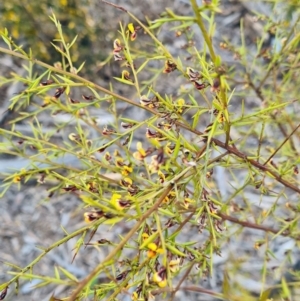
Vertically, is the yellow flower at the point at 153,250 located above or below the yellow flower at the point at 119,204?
below

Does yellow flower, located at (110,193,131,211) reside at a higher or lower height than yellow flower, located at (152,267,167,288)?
higher

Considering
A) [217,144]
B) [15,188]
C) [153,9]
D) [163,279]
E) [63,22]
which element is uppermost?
[153,9]

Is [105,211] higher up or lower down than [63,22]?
lower down

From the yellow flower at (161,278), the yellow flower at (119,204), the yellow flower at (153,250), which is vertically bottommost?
the yellow flower at (161,278)

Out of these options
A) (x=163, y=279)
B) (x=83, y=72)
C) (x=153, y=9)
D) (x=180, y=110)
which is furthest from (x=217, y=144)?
(x=153, y=9)

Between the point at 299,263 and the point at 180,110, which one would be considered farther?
the point at 299,263

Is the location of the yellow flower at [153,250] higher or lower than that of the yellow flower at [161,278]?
higher

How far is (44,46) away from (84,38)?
193 millimetres

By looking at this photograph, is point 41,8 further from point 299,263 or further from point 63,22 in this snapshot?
point 299,263

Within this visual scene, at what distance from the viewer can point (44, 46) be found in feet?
7.62

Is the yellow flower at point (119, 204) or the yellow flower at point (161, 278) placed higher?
the yellow flower at point (119, 204)

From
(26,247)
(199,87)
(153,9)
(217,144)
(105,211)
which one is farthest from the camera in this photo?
(153,9)

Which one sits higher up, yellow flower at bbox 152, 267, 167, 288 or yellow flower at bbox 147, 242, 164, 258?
yellow flower at bbox 147, 242, 164, 258

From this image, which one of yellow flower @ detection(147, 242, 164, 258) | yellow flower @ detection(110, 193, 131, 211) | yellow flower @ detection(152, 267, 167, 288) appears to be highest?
yellow flower @ detection(110, 193, 131, 211)
